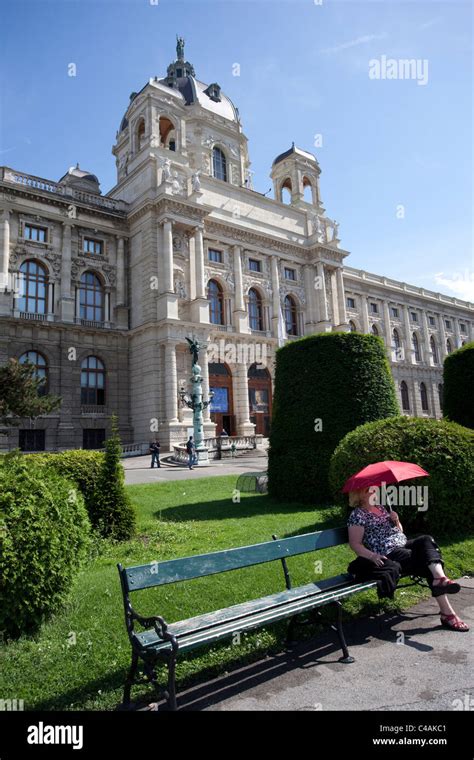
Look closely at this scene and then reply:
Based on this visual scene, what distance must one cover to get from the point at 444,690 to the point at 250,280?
37.1 metres

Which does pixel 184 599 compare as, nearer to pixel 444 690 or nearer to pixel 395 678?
pixel 395 678

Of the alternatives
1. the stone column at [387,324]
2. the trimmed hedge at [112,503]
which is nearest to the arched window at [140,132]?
the stone column at [387,324]

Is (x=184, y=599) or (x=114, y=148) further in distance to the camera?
(x=114, y=148)

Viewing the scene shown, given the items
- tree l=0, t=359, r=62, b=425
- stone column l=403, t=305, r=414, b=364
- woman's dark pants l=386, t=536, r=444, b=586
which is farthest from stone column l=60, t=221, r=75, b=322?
stone column l=403, t=305, r=414, b=364

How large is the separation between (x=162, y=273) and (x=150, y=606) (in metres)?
28.9

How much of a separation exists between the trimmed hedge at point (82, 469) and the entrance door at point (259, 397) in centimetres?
2891

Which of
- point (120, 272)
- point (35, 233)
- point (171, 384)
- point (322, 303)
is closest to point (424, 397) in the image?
point (322, 303)

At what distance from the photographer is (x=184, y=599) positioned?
17.3 ft

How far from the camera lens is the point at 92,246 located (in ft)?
110

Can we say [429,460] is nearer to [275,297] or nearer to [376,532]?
[376,532]

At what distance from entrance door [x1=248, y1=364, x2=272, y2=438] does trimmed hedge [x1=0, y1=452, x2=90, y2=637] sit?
3200 centimetres

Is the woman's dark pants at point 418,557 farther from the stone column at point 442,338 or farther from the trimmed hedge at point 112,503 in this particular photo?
the stone column at point 442,338

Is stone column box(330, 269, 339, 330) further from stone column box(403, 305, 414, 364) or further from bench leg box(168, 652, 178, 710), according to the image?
bench leg box(168, 652, 178, 710)

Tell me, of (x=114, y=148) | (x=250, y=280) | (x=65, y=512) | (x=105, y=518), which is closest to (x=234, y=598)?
(x=65, y=512)
